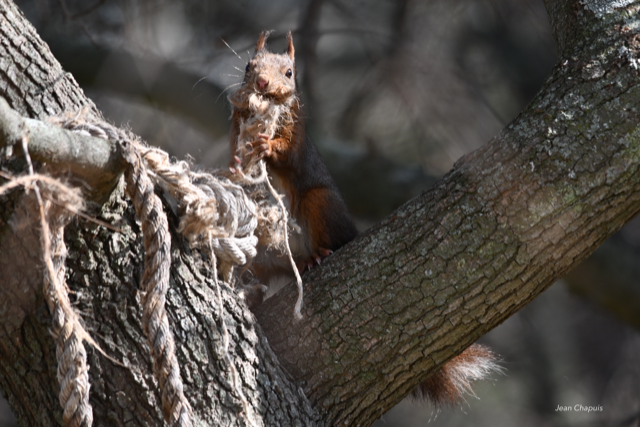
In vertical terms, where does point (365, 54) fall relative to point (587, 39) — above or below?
above

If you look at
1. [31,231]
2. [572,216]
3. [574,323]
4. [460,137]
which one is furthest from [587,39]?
[574,323]

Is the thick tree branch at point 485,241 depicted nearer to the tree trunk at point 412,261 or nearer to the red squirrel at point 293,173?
the tree trunk at point 412,261

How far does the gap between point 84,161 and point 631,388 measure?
4.07 metres

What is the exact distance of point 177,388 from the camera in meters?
1.04

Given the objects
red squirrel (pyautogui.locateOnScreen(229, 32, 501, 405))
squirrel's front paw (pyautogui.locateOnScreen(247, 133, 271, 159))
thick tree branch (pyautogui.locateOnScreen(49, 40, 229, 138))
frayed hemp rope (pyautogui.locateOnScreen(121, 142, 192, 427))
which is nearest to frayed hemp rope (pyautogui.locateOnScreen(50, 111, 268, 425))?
frayed hemp rope (pyautogui.locateOnScreen(121, 142, 192, 427))

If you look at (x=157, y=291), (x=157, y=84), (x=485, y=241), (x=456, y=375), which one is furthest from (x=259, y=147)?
(x=157, y=84)

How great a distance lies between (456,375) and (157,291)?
1.26 metres

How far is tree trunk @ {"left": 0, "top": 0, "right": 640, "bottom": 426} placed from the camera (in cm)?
129

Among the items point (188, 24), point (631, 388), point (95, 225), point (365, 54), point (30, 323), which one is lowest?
point (631, 388)

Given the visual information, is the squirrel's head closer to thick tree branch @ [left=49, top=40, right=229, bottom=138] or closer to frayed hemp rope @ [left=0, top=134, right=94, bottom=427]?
thick tree branch @ [left=49, top=40, right=229, bottom=138]

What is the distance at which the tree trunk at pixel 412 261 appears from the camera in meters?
1.29

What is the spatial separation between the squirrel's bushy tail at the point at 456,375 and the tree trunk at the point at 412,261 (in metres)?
0.45

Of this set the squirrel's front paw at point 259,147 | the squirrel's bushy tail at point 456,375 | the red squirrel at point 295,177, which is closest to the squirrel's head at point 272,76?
the red squirrel at point 295,177

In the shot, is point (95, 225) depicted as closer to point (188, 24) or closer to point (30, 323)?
point (30, 323)
